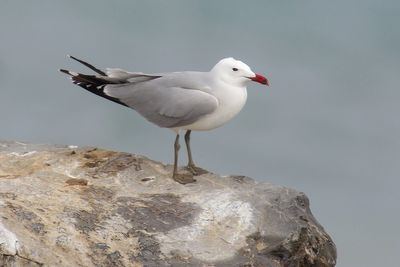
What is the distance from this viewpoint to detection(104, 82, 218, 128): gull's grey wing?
30.1 feet

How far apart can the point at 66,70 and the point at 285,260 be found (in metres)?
3.49

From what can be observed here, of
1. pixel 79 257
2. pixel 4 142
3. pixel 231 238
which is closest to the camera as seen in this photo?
pixel 79 257

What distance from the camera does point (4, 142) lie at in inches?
422

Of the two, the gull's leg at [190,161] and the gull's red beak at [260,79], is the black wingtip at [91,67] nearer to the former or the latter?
the gull's leg at [190,161]

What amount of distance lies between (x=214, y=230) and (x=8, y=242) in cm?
216

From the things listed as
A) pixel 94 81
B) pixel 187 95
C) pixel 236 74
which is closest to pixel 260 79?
pixel 236 74

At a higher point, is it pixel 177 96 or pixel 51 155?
pixel 177 96

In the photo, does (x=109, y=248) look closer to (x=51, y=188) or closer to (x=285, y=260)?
(x=51, y=188)

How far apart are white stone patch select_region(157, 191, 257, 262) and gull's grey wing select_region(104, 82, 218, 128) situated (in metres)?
0.89

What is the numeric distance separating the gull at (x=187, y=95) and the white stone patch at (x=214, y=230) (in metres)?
0.65

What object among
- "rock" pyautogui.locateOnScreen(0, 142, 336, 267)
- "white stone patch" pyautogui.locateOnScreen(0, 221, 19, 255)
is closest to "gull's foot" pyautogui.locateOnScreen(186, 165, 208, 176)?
"rock" pyautogui.locateOnScreen(0, 142, 336, 267)

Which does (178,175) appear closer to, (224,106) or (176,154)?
(176,154)

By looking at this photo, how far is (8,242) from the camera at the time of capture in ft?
23.7

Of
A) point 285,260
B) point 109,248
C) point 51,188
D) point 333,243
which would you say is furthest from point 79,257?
point 333,243
